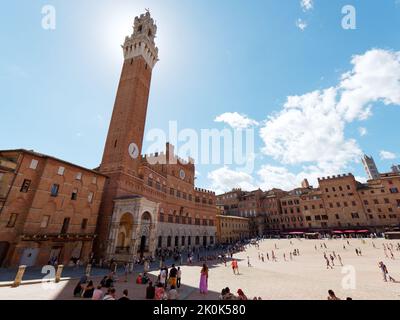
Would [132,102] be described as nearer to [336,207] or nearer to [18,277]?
[18,277]

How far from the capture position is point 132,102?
32.9 metres

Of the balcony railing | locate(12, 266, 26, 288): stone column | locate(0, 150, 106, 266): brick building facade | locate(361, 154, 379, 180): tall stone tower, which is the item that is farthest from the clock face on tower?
locate(361, 154, 379, 180): tall stone tower

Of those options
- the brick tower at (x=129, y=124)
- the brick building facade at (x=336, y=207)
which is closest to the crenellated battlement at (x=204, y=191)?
the brick tower at (x=129, y=124)

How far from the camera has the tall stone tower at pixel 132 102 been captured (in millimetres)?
29891

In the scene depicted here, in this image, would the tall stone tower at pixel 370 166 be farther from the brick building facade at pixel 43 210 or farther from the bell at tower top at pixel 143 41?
the brick building facade at pixel 43 210

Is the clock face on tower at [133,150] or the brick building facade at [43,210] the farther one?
the clock face on tower at [133,150]

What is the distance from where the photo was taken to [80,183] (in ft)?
79.2

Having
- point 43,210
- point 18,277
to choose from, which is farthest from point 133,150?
point 18,277

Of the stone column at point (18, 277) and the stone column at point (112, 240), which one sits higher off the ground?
the stone column at point (112, 240)

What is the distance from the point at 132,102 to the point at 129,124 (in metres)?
4.00

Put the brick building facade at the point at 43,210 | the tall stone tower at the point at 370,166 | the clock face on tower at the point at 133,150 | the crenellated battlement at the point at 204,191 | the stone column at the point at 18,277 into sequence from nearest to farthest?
1. the stone column at the point at 18,277
2. the brick building facade at the point at 43,210
3. the clock face on tower at the point at 133,150
4. the crenellated battlement at the point at 204,191
5. the tall stone tower at the point at 370,166

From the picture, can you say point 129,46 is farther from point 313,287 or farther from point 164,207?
point 313,287

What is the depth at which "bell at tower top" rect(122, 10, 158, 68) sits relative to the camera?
3738 centimetres

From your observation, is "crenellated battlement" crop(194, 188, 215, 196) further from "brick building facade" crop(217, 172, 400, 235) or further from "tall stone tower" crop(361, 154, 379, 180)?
"tall stone tower" crop(361, 154, 379, 180)
